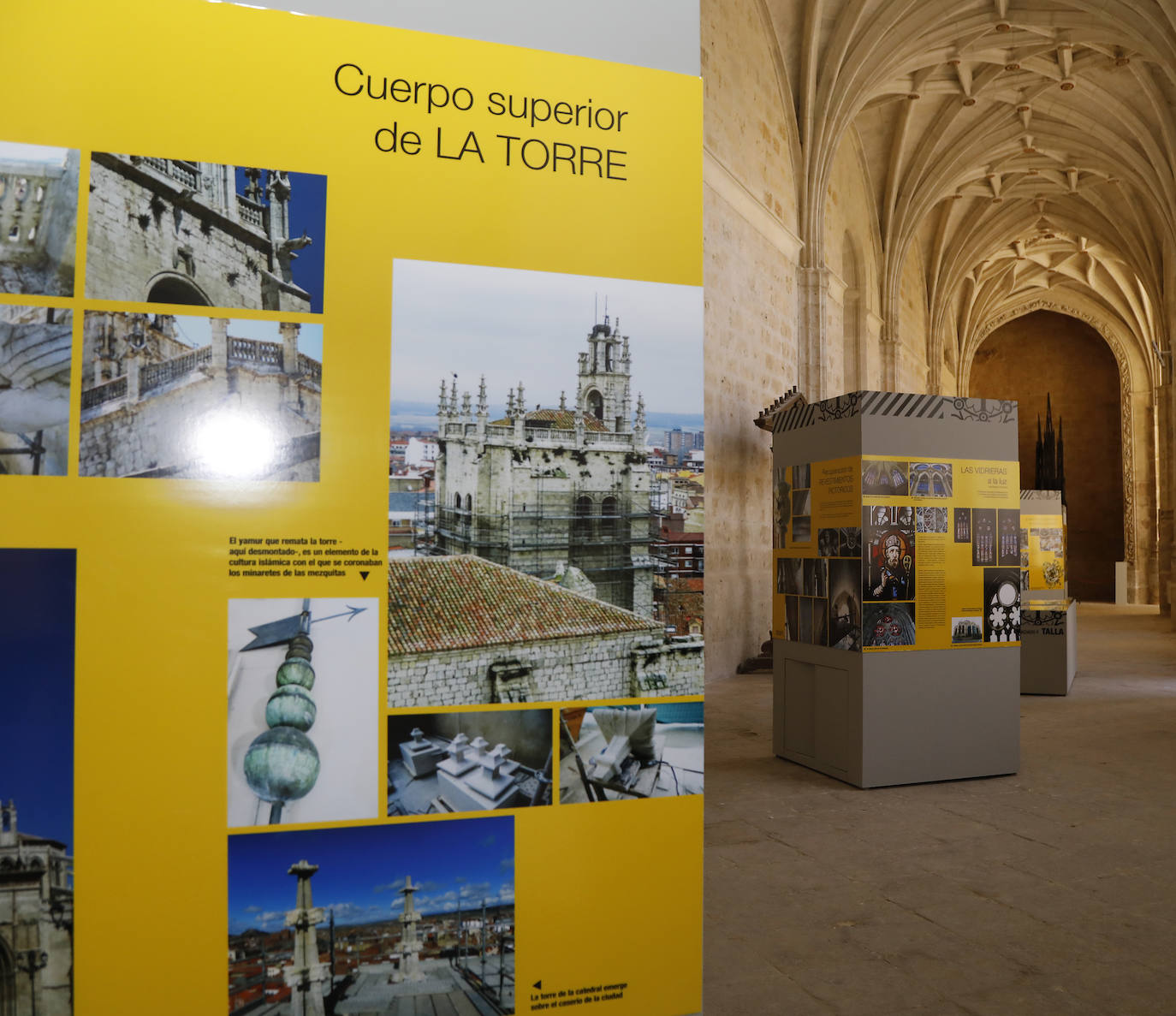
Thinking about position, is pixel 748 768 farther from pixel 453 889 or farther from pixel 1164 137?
pixel 1164 137

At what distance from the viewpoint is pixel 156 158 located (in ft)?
8.04

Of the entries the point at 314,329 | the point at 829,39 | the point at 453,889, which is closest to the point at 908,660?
the point at 453,889

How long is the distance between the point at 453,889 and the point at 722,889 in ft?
7.61

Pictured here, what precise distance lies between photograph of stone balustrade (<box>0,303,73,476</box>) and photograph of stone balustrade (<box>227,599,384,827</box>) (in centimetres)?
59

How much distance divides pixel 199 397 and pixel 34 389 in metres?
0.39

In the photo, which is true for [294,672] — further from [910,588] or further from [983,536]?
[983,536]

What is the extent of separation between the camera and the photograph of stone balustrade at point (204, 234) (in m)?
2.42

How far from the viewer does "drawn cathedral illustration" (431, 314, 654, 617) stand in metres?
2.65

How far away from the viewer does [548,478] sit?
8.99 ft

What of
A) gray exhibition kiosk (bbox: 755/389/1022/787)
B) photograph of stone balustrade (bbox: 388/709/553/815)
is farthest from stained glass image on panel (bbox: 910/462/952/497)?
photograph of stone balustrade (bbox: 388/709/553/815)

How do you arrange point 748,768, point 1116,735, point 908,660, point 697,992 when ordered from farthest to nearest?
point 1116,735 → point 748,768 → point 908,660 → point 697,992

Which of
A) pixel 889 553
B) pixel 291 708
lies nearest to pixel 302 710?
pixel 291 708

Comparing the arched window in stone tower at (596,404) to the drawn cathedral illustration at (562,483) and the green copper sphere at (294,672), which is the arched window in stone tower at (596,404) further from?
the green copper sphere at (294,672)

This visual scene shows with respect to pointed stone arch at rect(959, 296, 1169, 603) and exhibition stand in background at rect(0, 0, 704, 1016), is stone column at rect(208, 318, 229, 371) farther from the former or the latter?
pointed stone arch at rect(959, 296, 1169, 603)
